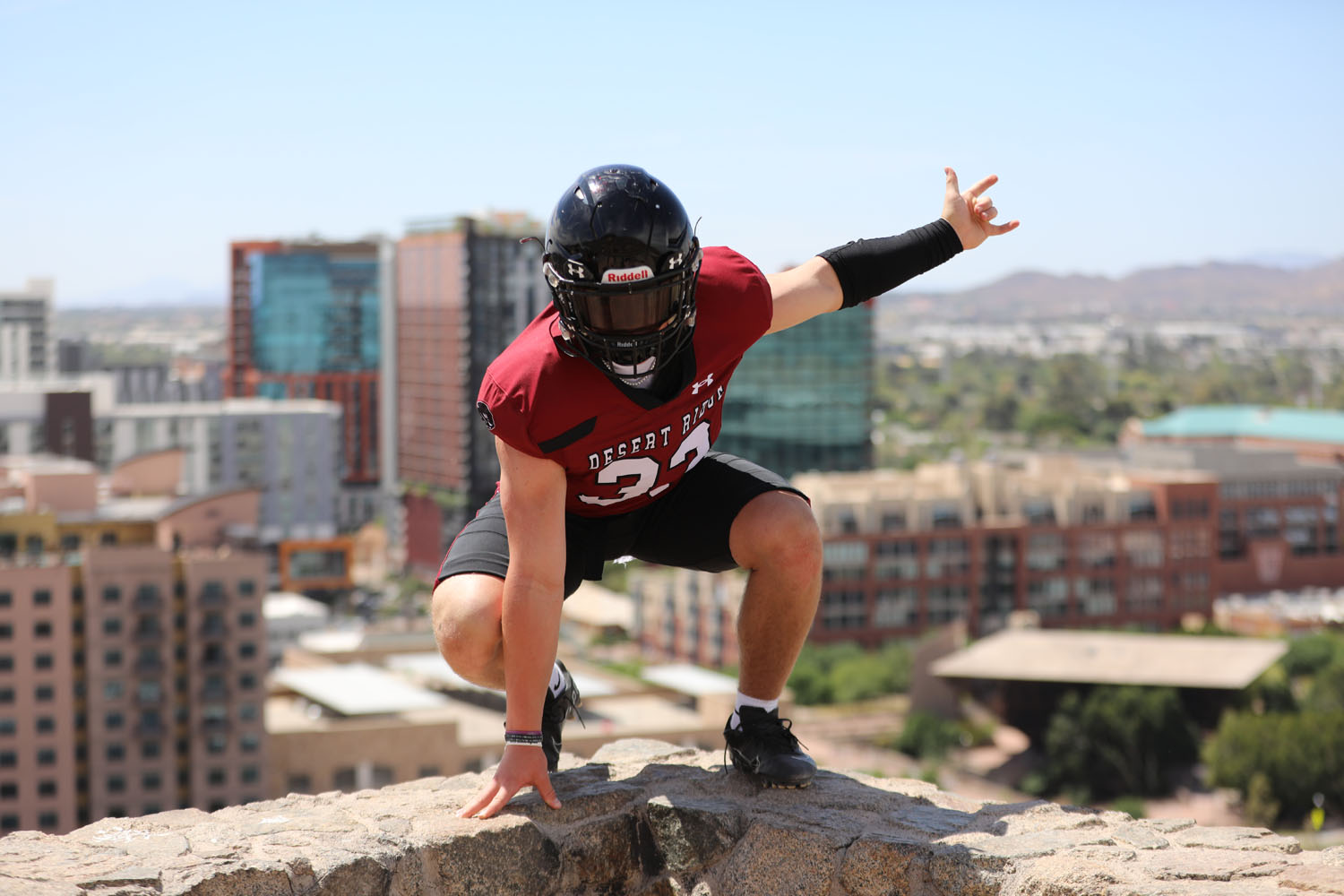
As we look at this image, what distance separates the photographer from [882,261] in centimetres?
400

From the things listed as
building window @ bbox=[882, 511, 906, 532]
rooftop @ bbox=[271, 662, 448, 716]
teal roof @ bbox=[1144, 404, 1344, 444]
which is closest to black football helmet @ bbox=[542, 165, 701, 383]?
rooftop @ bbox=[271, 662, 448, 716]

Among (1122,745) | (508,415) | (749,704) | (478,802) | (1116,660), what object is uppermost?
(508,415)

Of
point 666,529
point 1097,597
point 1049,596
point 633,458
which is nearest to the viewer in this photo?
point 633,458

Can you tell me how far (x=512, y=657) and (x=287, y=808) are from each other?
0.90m

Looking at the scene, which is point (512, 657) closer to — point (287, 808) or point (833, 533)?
point (287, 808)

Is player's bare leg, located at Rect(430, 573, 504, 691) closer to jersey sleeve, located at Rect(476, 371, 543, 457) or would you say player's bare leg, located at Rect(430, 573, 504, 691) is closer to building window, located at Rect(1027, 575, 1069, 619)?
jersey sleeve, located at Rect(476, 371, 543, 457)

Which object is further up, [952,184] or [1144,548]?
[952,184]

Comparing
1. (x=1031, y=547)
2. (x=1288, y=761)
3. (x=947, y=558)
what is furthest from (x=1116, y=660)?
(x=1031, y=547)

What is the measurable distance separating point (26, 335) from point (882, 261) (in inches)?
4600

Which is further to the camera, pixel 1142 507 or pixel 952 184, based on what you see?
pixel 1142 507

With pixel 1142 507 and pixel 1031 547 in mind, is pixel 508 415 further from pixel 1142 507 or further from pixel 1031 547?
pixel 1142 507

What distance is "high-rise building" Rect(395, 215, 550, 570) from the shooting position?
227 feet

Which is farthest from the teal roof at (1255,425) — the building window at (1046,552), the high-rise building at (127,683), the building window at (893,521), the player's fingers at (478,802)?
the player's fingers at (478,802)

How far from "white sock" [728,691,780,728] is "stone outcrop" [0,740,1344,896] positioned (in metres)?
0.18
